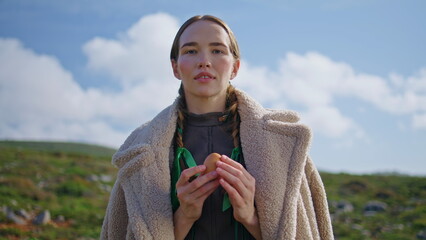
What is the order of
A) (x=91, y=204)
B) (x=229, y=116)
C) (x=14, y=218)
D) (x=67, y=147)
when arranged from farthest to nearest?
(x=67, y=147) < (x=91, y=204) < (x=14, y=218) < (x=229, y=116)

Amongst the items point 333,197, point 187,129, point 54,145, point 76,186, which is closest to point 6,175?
point 76,186

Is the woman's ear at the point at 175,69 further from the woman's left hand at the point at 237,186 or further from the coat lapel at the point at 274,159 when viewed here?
the woman's left hand at the point at 237,186

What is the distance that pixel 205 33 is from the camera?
116 inches

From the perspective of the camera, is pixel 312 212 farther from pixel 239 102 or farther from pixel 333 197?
pixel 333 197

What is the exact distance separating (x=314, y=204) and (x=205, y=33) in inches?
62.8

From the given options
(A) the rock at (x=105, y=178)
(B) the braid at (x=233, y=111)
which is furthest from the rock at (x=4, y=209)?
(B) the braid at (x=233, y=111)

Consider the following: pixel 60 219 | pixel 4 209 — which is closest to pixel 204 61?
pixel 60 219

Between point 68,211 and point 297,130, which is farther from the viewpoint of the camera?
point 68,211

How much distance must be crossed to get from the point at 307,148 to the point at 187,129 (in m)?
0.92

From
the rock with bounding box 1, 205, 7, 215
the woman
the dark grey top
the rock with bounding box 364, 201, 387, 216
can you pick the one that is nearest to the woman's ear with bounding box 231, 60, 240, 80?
the woman

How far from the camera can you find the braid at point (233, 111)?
3037 millimetres

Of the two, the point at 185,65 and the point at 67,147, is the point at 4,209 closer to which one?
the point at 185,65

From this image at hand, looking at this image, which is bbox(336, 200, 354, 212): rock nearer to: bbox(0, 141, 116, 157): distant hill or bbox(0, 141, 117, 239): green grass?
bbox(0, 141, 117, 239): green grass

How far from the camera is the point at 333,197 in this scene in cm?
1669
